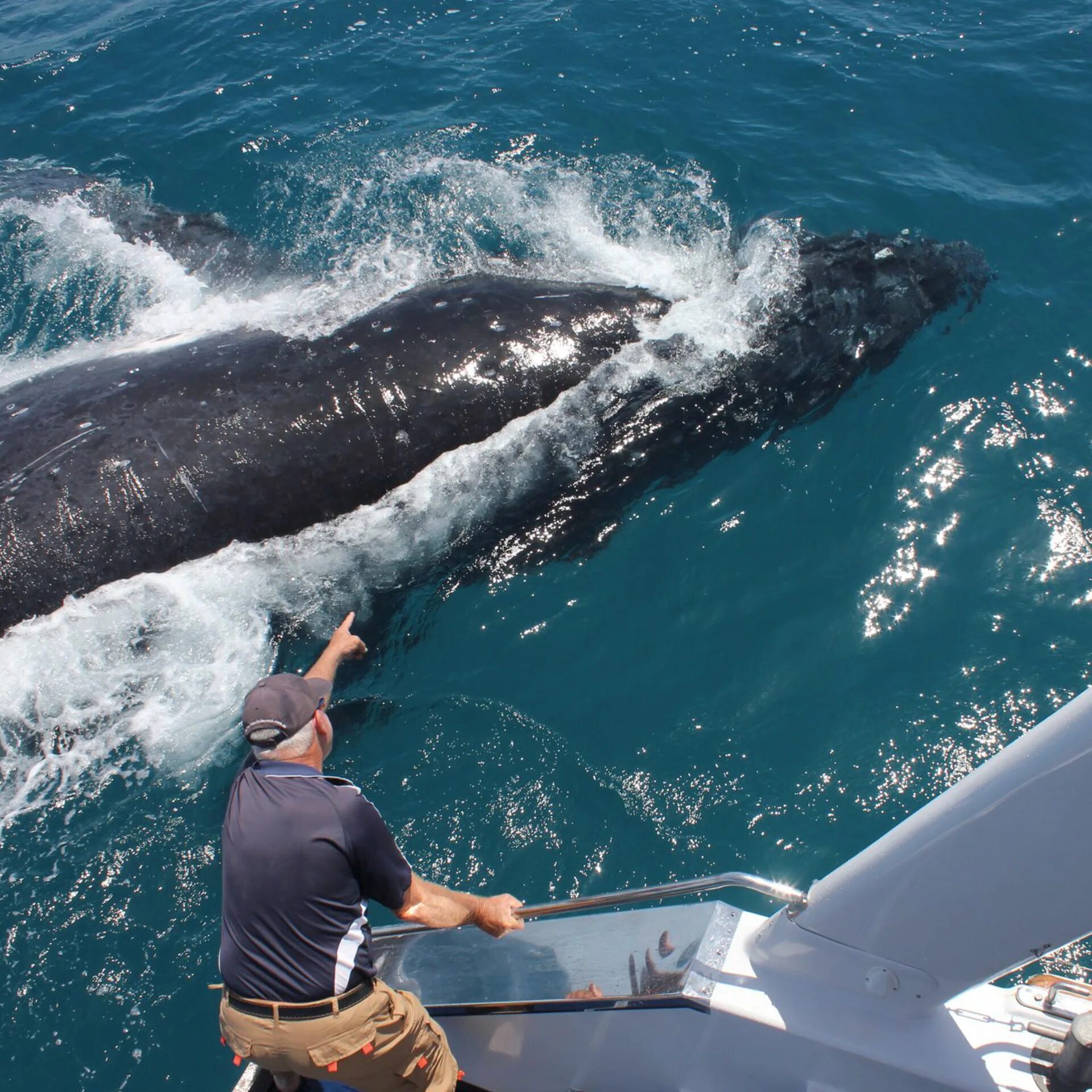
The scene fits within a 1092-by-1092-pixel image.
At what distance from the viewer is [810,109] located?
15.2 meters

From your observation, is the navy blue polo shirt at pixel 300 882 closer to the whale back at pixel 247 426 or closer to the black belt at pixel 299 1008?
the black belt at pixel 299 1008

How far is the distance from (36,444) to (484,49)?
498 inches

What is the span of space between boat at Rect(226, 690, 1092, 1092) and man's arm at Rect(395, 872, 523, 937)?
0.79 ft

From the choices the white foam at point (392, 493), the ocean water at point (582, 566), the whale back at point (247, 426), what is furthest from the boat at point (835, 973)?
the whale back at point (247, 426)

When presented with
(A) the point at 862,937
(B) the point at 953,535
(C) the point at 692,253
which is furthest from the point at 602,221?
(A) the point at 862,937

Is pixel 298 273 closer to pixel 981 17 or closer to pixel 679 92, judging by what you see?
pixel 679 92

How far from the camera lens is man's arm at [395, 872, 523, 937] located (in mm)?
4723

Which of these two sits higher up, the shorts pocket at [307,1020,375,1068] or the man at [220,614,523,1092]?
the man at [220,614,523,1092]

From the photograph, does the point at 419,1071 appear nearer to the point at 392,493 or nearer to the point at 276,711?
the point at 276,711

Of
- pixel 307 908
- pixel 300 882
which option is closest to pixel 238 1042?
pixel 307 908

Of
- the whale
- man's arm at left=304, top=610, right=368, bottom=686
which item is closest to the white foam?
the whale

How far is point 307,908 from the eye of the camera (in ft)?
14.6

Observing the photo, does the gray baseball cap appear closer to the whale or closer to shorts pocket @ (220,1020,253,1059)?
shorts pocket @ (220,1020,253,1059)

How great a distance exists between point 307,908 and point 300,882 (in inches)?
5.8
